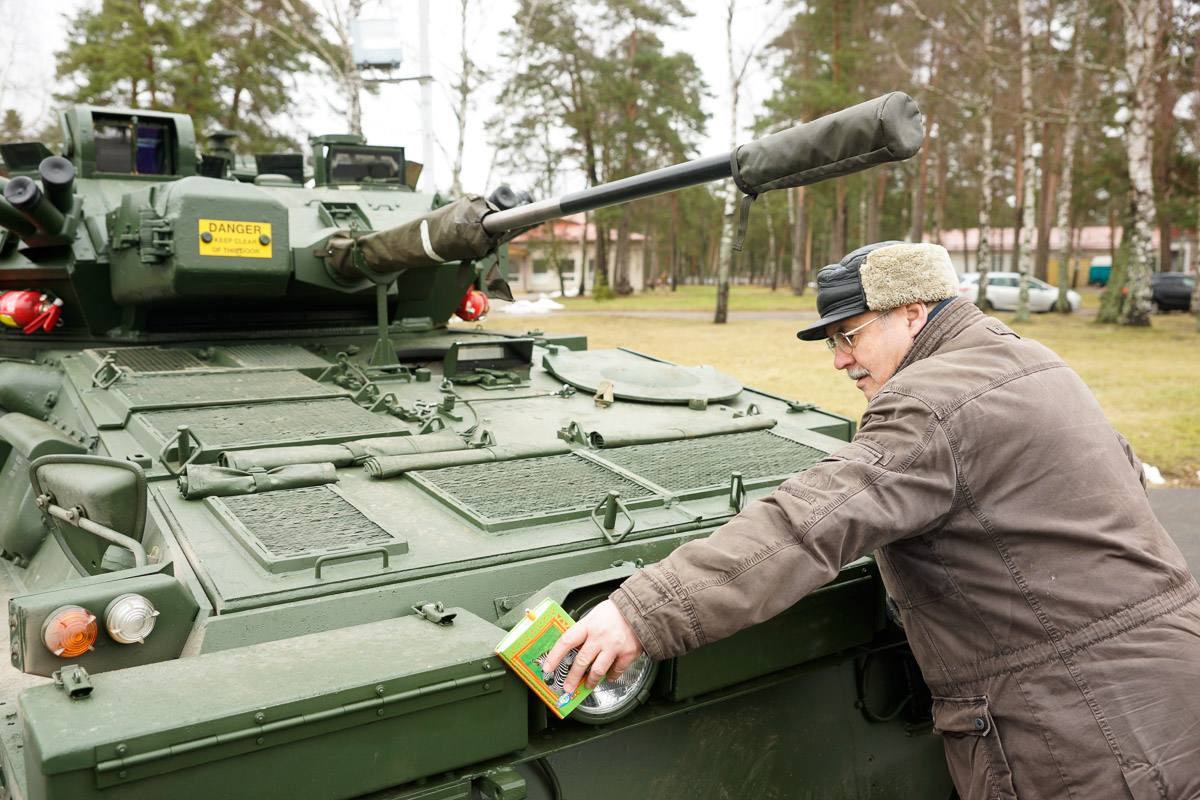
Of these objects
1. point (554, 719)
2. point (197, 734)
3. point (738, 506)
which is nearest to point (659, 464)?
point (738, 506)

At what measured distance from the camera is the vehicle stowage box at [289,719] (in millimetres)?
2004

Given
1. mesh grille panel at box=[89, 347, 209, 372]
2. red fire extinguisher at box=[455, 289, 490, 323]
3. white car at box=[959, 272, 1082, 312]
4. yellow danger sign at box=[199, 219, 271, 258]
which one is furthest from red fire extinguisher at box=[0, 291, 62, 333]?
white car at box=[959, 272, 1082, 312]

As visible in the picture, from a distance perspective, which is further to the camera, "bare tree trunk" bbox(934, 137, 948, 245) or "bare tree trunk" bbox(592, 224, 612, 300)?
"bare tree trunk" bbox(592, 224, 612, 300)

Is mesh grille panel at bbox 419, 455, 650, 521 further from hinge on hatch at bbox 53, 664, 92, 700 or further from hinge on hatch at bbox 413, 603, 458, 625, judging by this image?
hinge on hatch at bbox 53, 664, 92, 700

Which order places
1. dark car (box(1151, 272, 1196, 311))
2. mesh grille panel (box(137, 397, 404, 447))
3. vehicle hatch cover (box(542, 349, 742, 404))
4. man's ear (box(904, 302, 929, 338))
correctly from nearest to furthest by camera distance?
man's ear (box(904, 302, 929, 338)), mesh grille panel (box(137, 397, 404, 447)), vehicle hatch cover (box(542, 349, 742, 404)), dark car (box(1151, 272, 1196, 311))

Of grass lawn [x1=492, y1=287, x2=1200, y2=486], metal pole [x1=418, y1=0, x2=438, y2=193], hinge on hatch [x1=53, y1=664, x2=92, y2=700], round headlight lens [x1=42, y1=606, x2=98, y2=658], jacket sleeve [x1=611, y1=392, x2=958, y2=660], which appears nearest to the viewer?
hinge on hatch [x1=53, y1=664, x2=92, y2=700]

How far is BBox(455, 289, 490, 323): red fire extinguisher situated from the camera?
6328mm

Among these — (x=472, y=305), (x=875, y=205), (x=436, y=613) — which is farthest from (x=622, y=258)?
(x=436, y=613)

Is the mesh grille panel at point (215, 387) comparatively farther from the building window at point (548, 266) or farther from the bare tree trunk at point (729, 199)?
the building window at point (548, 266)

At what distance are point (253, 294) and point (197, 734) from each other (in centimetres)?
333

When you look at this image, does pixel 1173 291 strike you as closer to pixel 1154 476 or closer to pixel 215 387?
pixel 1154 476

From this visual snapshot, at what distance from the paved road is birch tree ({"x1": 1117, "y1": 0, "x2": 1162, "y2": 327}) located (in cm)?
1290

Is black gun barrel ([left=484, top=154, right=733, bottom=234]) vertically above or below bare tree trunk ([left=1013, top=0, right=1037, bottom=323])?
below

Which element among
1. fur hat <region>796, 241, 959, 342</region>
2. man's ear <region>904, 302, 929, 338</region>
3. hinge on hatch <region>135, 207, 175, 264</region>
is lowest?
man's ear <region>904, 302, 929, 338</region>
